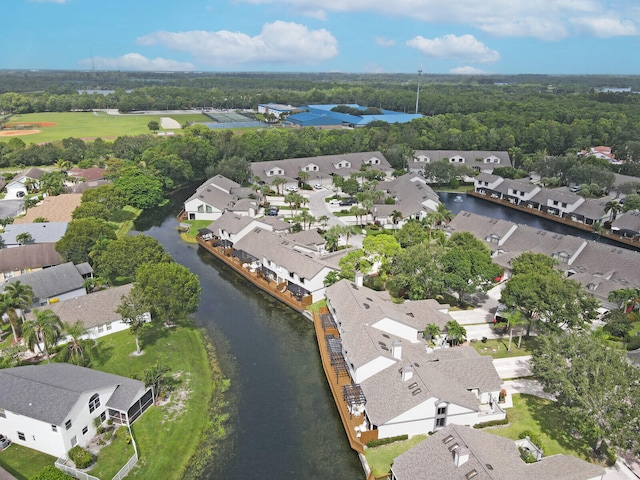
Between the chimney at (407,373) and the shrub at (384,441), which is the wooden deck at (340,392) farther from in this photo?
the chimney at (407,373)

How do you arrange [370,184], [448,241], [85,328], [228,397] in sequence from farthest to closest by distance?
[370,184]
[448,241]
[85,328]
[228,397]

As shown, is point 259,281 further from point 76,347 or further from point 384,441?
point 384,441

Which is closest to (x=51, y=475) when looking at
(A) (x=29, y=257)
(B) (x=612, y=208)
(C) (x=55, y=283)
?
(C) (x=55, y=283)

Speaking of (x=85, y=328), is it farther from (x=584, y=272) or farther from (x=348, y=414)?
(x=584, y=272)

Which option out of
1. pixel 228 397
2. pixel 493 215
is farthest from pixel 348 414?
pixel 493 215

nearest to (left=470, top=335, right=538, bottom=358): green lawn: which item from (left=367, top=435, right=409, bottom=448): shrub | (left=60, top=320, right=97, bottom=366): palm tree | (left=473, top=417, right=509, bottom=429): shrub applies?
(left=473, top=417, right=509, bottom=429): shrub

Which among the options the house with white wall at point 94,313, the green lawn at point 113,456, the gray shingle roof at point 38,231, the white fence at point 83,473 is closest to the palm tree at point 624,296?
the white fence at point 83,473
